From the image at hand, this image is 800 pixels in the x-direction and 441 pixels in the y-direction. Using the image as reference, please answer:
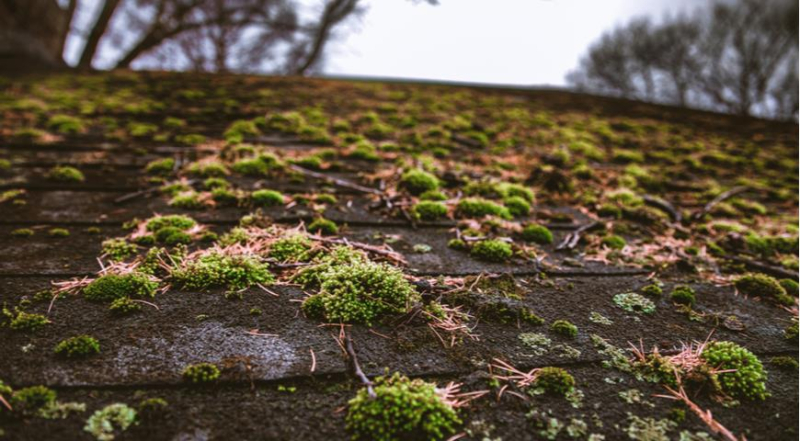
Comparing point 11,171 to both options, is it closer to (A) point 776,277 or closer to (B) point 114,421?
(B) point 114,421

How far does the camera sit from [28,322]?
1.51 meters

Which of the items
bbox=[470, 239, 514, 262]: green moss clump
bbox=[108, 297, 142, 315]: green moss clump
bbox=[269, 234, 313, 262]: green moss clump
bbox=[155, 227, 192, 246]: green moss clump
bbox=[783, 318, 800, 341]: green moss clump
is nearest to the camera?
bbox=[108, 297, 142, 315]: green moss clump

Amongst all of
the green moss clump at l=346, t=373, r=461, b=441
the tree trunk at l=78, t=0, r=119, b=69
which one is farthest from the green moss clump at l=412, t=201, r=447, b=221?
the tree trunk at l=78, t=0, r=119, b=69

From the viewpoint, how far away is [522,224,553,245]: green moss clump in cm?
269

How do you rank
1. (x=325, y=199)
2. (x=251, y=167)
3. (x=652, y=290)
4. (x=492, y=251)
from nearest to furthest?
(x=652, y=290) → (x=492, y=251) → (x=325, y=199) → (x=251, y=167)

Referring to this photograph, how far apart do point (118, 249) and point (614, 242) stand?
3.00 metres

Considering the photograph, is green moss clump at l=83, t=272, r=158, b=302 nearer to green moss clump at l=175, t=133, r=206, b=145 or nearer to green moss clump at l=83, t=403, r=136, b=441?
green moss clump at l=83, t=403, r=136, b=441

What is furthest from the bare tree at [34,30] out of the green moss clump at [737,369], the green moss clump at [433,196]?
the green moss clump at [737,369]

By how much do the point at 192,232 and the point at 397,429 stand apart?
5.83ft

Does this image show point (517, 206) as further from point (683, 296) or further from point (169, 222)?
point (169, 222)

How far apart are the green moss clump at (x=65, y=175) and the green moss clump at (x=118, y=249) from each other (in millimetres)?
1193

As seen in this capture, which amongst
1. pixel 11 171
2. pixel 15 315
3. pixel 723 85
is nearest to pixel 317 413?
pixel 15 315

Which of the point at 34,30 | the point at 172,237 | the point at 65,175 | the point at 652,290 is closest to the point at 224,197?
the point at 172,237

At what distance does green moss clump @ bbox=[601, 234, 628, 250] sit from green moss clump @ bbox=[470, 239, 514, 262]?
779 millimetres
